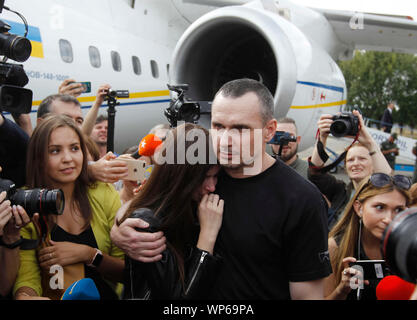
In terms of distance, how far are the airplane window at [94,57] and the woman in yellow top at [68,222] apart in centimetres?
340

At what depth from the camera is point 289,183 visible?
148cm

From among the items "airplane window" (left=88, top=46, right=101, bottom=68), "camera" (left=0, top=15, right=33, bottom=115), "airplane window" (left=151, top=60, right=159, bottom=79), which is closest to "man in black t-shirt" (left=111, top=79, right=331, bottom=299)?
"camera" (left=0, top=15, right=33, bottom=115)

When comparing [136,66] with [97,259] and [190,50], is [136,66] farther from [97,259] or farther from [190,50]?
[97,259]

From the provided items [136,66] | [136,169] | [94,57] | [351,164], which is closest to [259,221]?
[136,169]

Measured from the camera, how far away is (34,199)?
5.16ft

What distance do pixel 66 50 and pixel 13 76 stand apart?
3139 millimetres

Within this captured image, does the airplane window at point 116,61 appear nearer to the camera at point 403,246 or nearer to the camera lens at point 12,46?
the camera lens at point 12,46

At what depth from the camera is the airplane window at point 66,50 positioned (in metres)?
4.66

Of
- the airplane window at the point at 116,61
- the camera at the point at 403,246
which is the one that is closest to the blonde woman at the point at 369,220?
the camera at the point at 403,246

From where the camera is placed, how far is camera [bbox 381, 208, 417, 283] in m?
0.88

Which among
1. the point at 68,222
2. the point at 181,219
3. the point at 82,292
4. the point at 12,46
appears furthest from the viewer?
the point at 68,222

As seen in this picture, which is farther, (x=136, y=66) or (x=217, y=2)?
(x=217, y=2)
